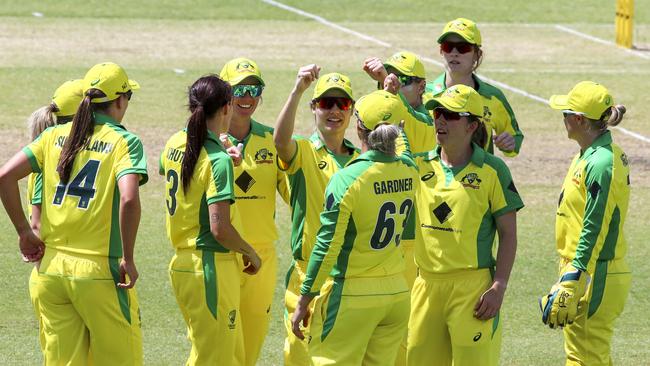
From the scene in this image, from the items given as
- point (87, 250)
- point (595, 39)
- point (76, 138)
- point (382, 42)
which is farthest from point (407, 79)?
point (595, 39)

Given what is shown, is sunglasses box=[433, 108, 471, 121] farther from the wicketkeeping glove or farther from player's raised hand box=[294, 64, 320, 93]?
the wicketkeeping glove

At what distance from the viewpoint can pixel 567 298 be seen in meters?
8.21

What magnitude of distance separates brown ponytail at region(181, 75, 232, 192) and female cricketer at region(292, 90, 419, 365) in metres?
0.90

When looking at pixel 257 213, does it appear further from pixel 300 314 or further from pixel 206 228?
pixel 300 314

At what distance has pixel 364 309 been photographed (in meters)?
7.60

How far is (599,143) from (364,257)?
1938 millimetres

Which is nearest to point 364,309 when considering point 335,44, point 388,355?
point 388,355

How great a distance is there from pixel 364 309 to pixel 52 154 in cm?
217

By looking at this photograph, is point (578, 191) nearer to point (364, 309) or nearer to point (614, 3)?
point (364, 309)

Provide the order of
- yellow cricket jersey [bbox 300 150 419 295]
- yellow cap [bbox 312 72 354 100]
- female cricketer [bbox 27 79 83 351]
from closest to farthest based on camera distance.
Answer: yellow cricket jersey [bbox 300 150 419 295] < yellow cap [bbox 312 72 354 100] < female cricketer [bbox 27 79 83 351]

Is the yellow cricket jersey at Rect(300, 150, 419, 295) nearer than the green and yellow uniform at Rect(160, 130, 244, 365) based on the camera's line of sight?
Yes

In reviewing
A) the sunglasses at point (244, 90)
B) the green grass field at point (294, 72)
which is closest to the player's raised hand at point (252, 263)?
the sunglasses at point (244, 90)

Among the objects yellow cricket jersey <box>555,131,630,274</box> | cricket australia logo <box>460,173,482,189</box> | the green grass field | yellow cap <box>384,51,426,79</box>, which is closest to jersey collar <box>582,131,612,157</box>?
yellow cricket jersey <box>555,131,630,274</box>

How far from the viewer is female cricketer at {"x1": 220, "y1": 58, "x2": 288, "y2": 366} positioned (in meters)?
9.04
